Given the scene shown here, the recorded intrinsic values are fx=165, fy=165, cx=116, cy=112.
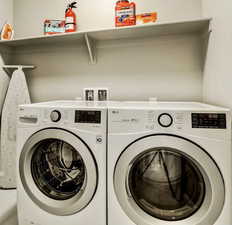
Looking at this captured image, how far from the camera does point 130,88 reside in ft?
5.41

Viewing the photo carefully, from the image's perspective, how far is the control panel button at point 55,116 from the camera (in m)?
1.03

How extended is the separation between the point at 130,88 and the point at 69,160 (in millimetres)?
889

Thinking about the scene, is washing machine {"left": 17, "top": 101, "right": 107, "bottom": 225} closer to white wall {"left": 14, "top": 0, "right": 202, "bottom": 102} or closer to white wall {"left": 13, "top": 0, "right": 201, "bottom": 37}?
white wall {"left": 14, "top": 0, "right": 202, "bottom": 102}

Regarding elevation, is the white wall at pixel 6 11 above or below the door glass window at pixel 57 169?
above

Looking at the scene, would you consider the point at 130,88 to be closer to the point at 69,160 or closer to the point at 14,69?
the point at 69,160

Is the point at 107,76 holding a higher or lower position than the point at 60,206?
higher

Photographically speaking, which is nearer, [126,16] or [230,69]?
[230,69]

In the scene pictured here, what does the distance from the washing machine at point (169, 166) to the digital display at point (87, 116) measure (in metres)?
0.07

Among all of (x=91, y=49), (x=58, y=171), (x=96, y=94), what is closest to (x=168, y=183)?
(x=58, y=171)

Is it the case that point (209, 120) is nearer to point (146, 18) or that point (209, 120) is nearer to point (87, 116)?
point (87, 116)

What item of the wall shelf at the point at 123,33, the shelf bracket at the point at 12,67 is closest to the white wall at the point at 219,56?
the wall shelf at the point at 123,33

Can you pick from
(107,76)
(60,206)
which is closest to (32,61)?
(107,76)

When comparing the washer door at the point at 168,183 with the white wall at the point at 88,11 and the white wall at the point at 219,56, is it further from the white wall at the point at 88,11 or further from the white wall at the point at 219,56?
the white wall at the point at 88,11

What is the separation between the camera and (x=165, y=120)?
89cm
